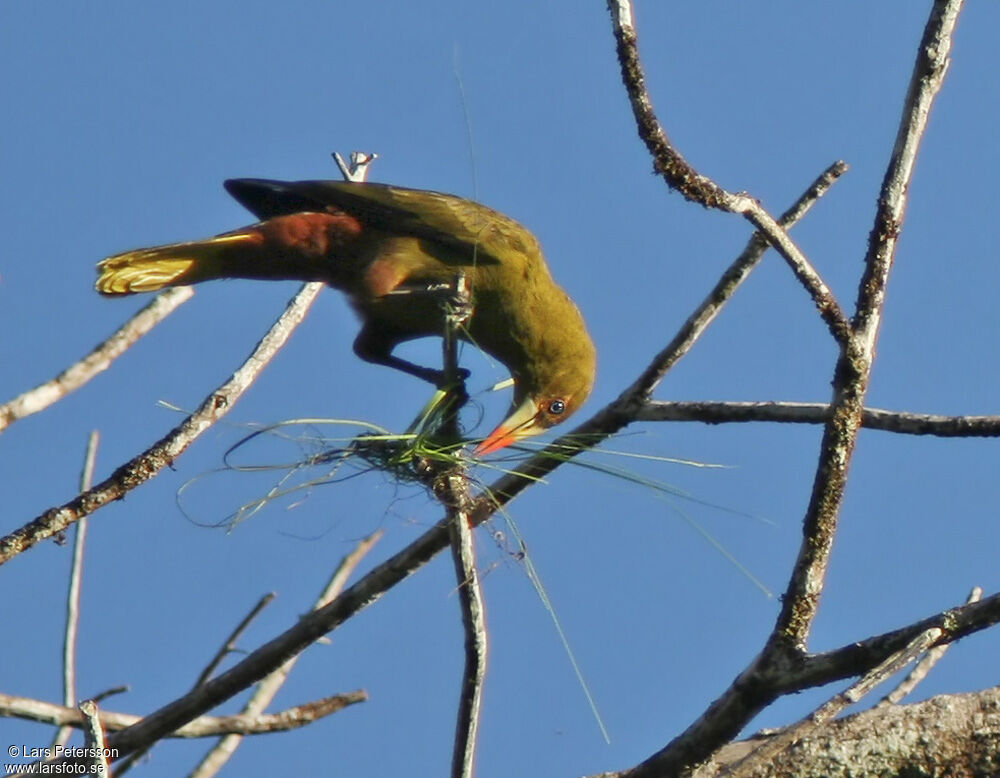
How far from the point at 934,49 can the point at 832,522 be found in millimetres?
1245

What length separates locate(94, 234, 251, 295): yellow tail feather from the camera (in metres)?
5.98

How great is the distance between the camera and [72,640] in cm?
449

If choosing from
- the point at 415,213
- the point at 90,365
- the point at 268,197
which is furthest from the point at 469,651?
the point at 268,197

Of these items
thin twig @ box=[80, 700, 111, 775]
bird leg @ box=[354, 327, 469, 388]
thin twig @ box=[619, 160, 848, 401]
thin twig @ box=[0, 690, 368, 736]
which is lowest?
thin twig @ box=[80, 700, 111, 775]

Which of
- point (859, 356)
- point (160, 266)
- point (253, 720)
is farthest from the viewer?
point (160, 266)

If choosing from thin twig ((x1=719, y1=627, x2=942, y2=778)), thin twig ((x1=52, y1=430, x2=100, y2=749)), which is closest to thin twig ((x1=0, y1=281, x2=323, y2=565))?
thin twig ((x1=52, y1=430, x2=100, y2=749))

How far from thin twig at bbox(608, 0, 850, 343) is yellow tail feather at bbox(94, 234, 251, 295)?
125 inches

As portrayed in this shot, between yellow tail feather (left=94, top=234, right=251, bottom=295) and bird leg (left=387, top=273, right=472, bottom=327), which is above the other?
bird leg (left=387, top=273, right=472, bottom=327)

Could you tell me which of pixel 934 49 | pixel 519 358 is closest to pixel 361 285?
pixel 519 358

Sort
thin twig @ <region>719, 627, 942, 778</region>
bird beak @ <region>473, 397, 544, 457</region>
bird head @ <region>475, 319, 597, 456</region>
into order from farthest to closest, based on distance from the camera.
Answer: bird head @ <region>475, 319, 597, 456</region> < bird beak @ <region>473, 397, 544, 457</region> < thin twig @ <region>719, 627, 942, 778</region>

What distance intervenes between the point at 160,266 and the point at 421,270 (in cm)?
123

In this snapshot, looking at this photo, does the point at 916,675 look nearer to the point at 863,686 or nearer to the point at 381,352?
the point at 863,686

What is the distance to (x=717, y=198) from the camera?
3301 mm

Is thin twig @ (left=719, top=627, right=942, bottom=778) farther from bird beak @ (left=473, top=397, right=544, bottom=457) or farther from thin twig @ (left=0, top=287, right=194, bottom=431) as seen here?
thin twig @ (left=0, top=287, right=194, bottom=431)
